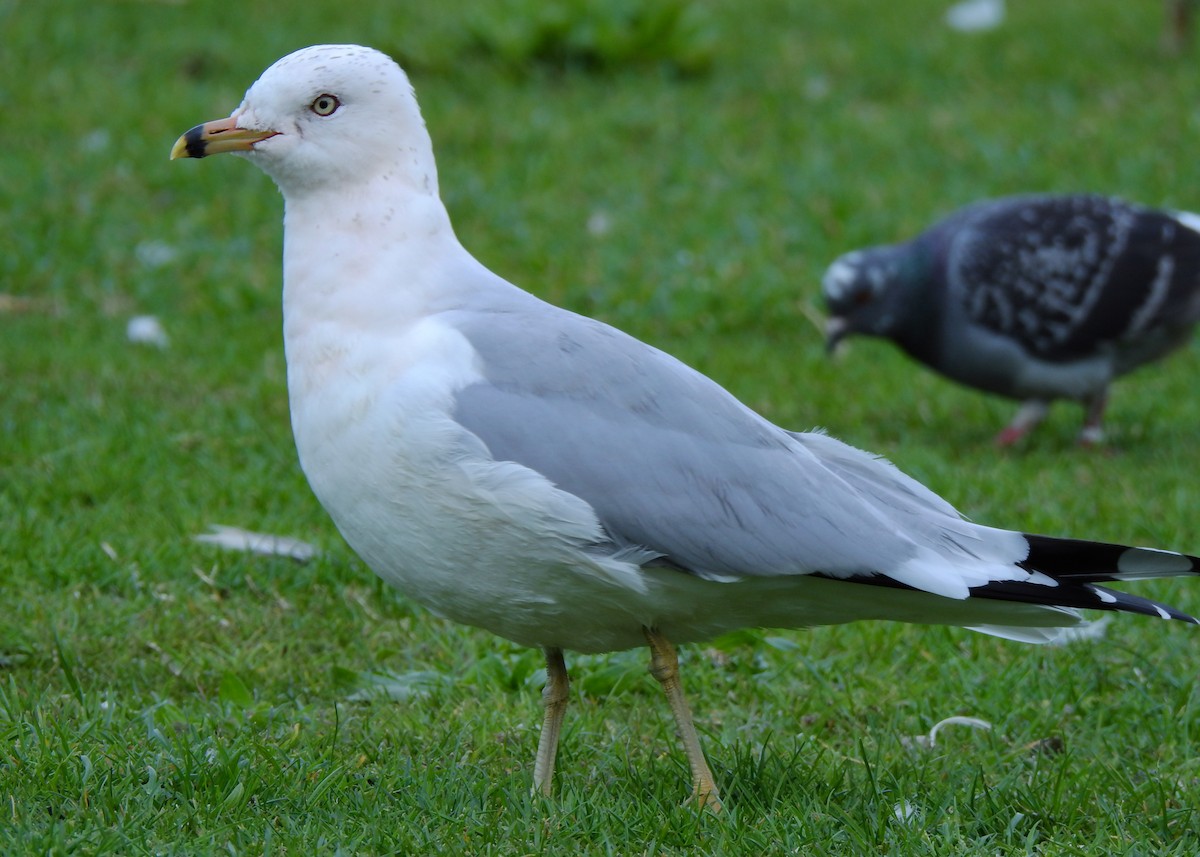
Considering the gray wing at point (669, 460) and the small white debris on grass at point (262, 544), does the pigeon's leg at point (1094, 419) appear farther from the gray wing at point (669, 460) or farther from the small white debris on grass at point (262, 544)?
the gray wing at point (669, 460)

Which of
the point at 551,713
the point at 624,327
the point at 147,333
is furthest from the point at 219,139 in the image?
the point at 624,327

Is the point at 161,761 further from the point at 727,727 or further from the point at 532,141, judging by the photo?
the point at 532,141

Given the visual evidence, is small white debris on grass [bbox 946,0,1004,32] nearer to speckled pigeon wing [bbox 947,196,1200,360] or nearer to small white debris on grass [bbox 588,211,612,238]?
small white debris on grass [bbox 588,211,612,238]

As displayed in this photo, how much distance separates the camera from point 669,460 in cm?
332

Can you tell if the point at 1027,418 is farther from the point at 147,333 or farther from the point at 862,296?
the point at 147,333

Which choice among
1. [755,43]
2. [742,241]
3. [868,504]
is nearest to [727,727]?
[868,504]

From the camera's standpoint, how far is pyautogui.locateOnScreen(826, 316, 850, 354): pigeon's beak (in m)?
7.57

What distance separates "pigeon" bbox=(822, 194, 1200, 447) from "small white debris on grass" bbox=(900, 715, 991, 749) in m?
3.12

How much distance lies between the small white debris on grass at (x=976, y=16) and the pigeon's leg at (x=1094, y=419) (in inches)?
210

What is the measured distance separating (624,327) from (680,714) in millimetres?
→ 4418

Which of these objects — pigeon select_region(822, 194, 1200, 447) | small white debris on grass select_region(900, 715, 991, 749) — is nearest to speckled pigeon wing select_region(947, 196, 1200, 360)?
pigeon select_region(822, 194, 1200, 447)

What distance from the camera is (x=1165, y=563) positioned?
10.6ft

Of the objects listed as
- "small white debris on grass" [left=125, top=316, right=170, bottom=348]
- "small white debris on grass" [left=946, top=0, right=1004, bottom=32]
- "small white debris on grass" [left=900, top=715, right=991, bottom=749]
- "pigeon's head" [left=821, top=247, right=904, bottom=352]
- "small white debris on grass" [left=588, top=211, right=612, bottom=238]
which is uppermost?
"small white debris on grass" [left=946, top=0, right=1004, bottom=32]

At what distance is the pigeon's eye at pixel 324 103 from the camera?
11.5 ft
